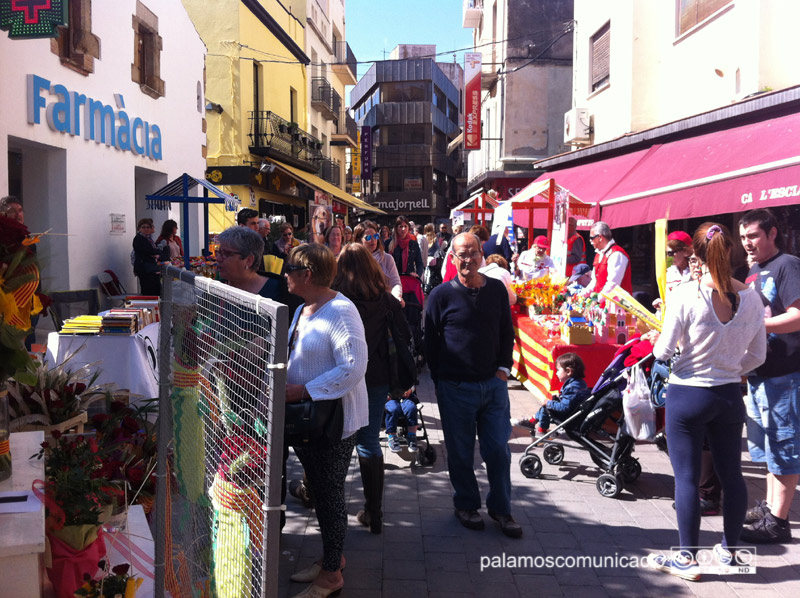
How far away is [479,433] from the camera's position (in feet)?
14.9

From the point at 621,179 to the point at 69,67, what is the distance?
821 centimetres

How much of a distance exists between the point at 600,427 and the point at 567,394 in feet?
1.22

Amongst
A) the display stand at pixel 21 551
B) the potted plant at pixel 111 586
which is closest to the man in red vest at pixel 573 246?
the potted plant at pixel 111 586

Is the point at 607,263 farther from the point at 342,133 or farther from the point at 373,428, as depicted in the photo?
the point at 342,133

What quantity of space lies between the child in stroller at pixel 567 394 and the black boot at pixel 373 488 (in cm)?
178

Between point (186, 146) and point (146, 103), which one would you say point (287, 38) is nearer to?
point (186, 146)

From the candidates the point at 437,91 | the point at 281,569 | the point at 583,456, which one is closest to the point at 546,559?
the point at 281,569

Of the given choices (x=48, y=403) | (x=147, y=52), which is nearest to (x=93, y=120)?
(x=147, y=52)

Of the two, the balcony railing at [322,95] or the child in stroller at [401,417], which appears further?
the balcony railing at [322,95]

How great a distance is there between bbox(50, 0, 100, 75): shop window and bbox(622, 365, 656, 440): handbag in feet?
24.1

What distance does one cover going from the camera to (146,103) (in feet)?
37.0

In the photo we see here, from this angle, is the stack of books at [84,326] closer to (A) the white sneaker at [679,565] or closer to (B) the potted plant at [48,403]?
(B) the potted plant at [48,403]

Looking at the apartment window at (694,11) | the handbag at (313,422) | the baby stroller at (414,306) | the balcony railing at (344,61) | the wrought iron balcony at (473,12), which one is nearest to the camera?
the handbag at (313,422)

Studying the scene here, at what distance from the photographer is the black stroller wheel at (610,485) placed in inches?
196
